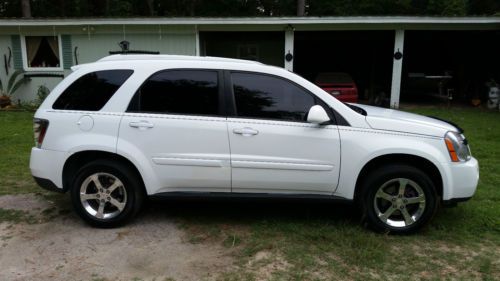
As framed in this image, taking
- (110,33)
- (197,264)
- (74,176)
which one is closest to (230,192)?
(197,264)

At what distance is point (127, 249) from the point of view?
3.99 m

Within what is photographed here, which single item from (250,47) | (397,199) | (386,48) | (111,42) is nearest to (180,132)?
(397,199)

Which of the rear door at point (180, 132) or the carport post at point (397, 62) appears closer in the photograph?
the rear door at point (180, 132)

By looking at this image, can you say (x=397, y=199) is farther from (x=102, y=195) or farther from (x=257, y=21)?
(x=257, y=21)

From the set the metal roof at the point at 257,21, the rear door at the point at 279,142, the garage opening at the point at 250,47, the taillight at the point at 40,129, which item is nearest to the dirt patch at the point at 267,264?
the rear door at the point at 279,142

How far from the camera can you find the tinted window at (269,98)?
4281 millimetres

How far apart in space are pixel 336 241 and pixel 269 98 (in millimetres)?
1485

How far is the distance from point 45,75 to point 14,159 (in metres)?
9.10

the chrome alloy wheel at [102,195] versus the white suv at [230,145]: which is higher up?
the white suv at [230,145]

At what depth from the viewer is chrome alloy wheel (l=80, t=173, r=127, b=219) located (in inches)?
173

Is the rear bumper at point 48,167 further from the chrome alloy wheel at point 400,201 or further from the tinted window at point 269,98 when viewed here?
the chrome alloy wheel at point 400,201

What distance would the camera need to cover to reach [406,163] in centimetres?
430

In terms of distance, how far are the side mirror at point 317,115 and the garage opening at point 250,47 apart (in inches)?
629

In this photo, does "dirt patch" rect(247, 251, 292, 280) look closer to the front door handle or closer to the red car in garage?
the front door handle
